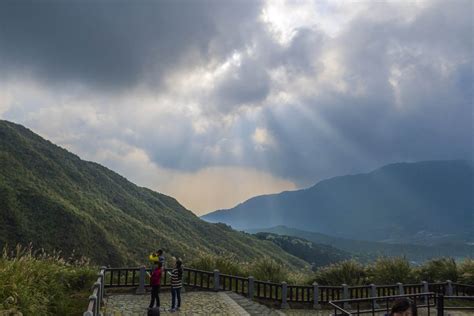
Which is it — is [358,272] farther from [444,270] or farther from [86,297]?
[86,297]

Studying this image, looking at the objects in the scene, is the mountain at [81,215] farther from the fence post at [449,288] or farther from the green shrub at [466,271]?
the fence post at [449,288]

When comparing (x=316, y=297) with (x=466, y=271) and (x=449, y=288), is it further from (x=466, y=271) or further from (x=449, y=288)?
(x=466, y=271)

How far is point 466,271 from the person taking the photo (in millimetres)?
21734

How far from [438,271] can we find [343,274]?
579 centimetres

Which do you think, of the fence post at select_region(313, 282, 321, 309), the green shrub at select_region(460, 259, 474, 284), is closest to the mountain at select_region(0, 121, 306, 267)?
the fence post at select_region(313, 282, 321, 309)

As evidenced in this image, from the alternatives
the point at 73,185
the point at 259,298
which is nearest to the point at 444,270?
the point at 259,298

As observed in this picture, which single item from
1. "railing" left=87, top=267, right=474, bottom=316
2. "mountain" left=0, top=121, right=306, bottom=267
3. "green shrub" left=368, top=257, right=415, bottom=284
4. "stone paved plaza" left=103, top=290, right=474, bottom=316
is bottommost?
"stone paved plaza" left=103, top=290, right=474, bottom=316

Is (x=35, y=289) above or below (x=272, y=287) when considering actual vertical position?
above

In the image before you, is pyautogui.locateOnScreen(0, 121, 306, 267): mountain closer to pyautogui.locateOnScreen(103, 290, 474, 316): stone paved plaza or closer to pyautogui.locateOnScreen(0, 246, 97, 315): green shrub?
pyautogui.locateOnScreen(103, 290, 474, 316): stone paved plaza

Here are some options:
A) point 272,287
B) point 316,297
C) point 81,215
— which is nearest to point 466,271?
point 316,297

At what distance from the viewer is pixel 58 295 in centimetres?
1238

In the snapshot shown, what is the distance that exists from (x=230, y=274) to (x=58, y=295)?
9780mm

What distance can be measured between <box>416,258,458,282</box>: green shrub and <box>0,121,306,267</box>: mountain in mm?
37740

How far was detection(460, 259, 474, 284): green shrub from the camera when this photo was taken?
2111 centimetres
